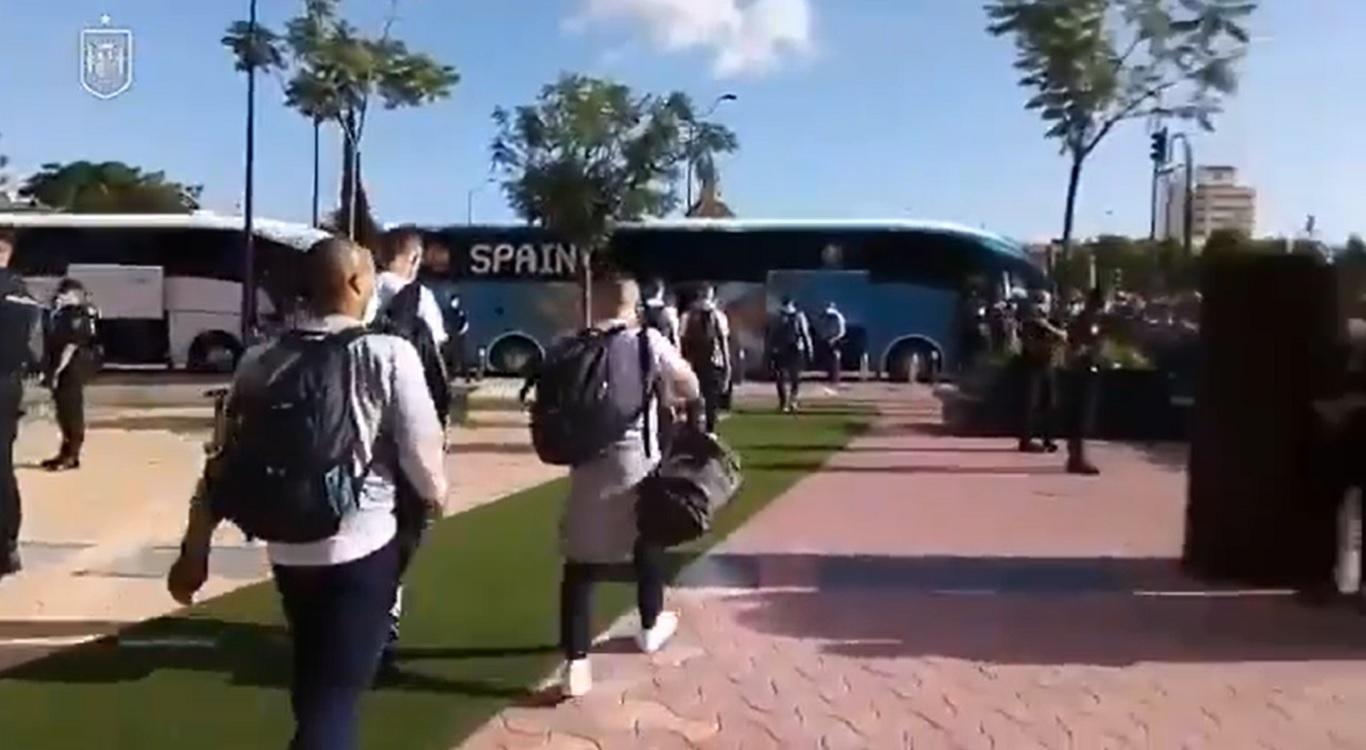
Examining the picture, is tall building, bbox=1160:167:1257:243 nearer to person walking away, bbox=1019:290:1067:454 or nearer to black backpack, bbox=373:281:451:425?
person walking away, bbox=1019:290:1067:454

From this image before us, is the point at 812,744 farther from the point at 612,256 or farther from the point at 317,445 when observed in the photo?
the point at 612,256

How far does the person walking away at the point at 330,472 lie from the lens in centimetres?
468

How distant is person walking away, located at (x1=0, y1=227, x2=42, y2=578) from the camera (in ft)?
31.6

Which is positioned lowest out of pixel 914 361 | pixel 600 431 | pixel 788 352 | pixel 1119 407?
pixel 914 361

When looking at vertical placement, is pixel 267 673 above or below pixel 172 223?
below

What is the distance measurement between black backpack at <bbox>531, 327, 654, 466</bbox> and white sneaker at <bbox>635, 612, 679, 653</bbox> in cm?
121

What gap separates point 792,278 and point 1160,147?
12.2 metres

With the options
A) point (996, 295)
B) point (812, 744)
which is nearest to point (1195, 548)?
point (812, 744)

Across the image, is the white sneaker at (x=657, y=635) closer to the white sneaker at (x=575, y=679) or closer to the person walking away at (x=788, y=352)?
the white sneaker at (x=575, y=679)

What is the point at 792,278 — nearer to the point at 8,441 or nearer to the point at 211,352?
→ the point at 211,352

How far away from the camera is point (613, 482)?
7.63m

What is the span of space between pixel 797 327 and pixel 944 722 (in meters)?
23.4

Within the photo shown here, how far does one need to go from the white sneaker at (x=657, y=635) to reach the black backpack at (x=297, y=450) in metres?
3.83

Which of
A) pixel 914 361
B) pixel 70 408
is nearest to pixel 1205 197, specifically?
pixel 914 361
